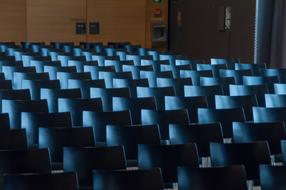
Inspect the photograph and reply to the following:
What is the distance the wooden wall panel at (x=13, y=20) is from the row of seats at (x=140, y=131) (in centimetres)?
1035

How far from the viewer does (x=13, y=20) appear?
2019 cm

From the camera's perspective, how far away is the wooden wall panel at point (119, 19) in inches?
830

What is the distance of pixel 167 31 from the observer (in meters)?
22.0

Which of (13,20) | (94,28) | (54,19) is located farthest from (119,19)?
(13,20)

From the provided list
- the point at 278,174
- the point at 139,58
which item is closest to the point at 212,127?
the point at 278,174

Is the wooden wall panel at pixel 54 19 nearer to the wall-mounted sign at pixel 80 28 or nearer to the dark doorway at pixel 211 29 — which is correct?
the wall-mounted sign at pixel 80 28

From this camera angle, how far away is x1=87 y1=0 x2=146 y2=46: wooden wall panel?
21078mm

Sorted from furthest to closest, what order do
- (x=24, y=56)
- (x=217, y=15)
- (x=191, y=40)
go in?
(x=191, y=40), (x=217, y=15), (x=24, y=56)

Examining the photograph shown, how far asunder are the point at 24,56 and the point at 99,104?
5708mm

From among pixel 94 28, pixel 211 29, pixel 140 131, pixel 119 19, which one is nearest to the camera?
pixel 140 131

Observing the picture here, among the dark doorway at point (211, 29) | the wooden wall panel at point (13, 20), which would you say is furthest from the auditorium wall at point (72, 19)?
the dark doorway at point (211, 29)

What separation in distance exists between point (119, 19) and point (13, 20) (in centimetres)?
377

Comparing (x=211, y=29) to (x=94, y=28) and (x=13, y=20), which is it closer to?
(x=94, y=28)

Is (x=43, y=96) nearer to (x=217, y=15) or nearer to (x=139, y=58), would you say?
(x=139, y=58)
